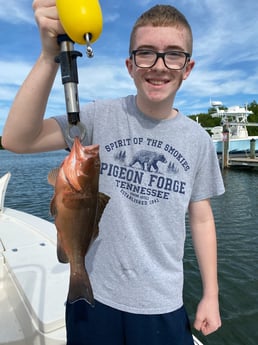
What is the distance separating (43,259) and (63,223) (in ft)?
8.35

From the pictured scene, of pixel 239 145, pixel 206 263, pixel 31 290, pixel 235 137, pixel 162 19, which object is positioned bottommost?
pixel 31 290

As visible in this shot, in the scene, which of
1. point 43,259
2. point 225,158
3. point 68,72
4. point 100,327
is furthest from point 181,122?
point 225,158

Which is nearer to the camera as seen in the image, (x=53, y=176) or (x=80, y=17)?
(x=80, y=17)

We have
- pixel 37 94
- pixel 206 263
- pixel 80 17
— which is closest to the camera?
pixel 80 17

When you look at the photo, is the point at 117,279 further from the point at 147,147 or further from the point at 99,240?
the point at 147,147

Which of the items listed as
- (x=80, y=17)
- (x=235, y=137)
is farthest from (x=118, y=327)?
(x=235, y=137)

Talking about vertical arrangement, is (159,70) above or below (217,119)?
below

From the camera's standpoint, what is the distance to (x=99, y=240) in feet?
6.21

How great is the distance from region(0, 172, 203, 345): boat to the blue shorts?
79cm

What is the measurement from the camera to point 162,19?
1.77 meters

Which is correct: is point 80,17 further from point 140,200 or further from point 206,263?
point 206,263

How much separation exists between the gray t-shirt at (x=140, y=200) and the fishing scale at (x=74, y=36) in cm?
41

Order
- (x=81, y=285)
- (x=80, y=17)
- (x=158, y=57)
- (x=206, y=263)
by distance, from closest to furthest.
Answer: (x=80, y=17) → (x=81, y=285) → (x=158, y=57) → (x=206, y=263)

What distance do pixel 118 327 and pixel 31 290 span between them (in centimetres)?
152
